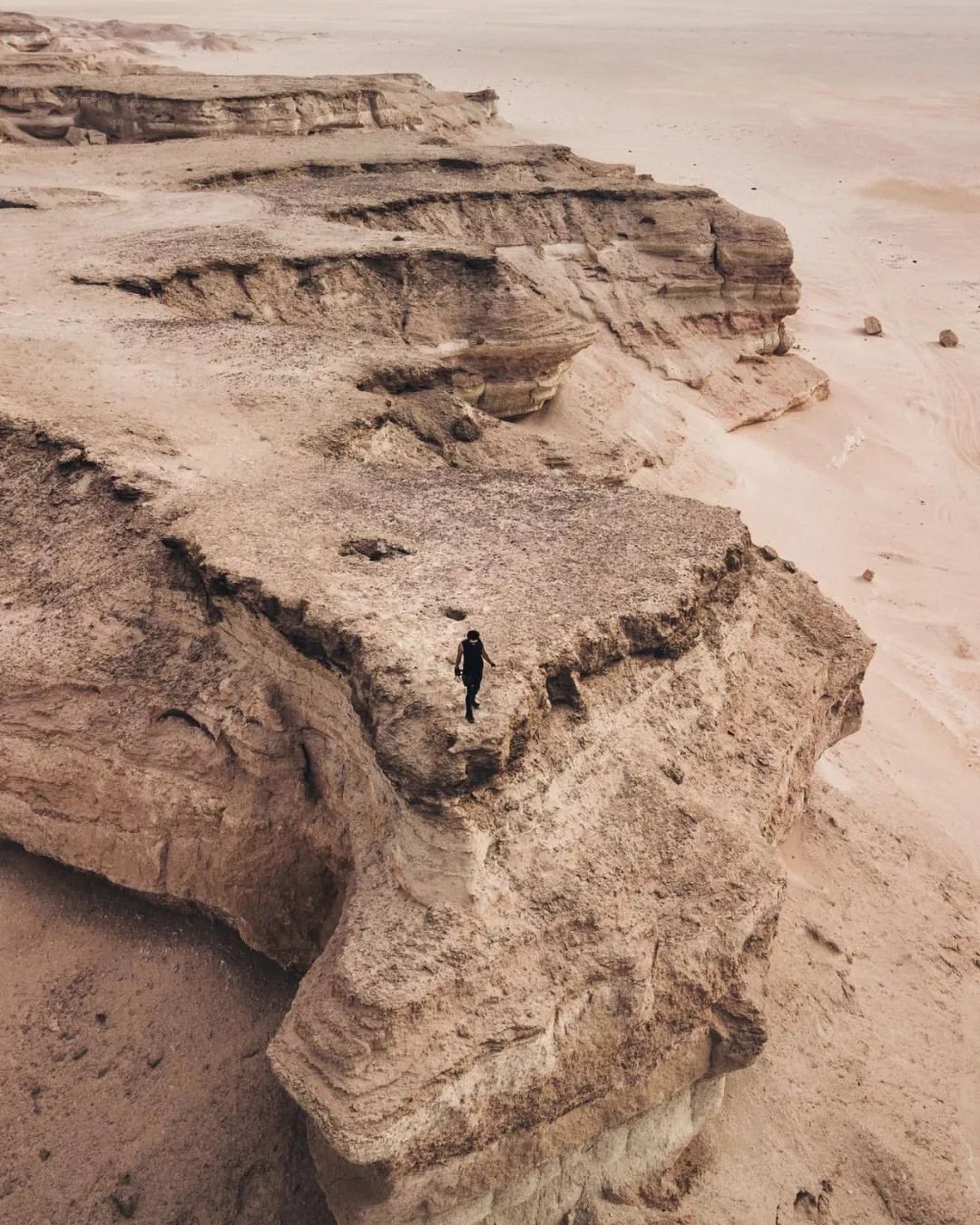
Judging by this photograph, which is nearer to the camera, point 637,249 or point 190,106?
point 637,249

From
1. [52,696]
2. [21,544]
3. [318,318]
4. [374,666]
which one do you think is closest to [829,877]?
[374,666]

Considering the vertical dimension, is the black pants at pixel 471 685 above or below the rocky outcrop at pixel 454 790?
above

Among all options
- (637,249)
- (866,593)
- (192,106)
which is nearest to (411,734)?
(866,593)

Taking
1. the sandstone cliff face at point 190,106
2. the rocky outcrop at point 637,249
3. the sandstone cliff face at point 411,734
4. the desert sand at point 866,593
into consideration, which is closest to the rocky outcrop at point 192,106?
the sandstone cliff face at point 190,106

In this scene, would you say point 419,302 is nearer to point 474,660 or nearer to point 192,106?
point 474,660

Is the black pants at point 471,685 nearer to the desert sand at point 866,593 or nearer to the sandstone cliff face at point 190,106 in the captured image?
the desert sand at point 866,593
